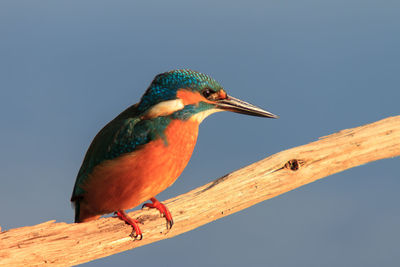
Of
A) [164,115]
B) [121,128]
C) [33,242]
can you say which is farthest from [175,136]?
[33,242]

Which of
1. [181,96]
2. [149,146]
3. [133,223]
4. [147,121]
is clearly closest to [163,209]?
[133,223]

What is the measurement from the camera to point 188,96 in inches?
204

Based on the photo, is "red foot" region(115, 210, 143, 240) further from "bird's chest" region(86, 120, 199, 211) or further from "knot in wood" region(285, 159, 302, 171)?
"knot in wood" region(285, 159, 302, 171)

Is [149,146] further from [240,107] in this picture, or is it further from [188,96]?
[240,107]

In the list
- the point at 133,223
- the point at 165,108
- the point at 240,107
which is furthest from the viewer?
the point at 240,107

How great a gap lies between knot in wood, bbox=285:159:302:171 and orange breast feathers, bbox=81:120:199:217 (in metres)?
1.13

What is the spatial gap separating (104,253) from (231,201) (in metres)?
1.39

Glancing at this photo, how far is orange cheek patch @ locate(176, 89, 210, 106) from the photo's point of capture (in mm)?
5152

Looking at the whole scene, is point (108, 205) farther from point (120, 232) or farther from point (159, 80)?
point (159, 80)

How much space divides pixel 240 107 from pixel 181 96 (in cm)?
77

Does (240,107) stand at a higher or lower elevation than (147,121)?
higher

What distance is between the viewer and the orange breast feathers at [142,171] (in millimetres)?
5016

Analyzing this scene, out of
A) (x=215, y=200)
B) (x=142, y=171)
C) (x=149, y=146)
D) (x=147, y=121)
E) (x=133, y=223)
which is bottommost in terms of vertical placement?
(x=133, y=223)

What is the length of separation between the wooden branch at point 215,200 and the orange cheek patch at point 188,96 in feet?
3.07
